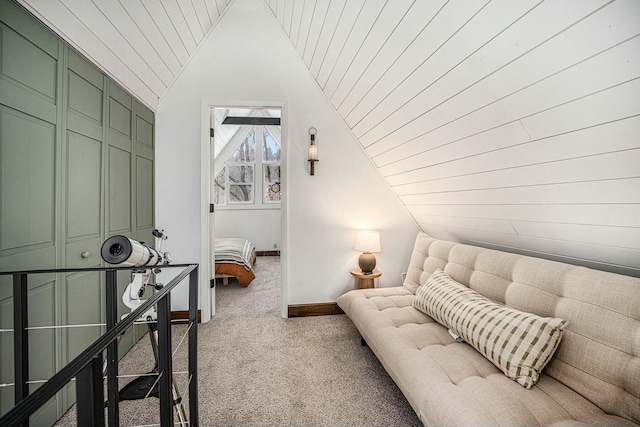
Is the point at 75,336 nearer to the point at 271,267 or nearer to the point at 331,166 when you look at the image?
the point at 331,166

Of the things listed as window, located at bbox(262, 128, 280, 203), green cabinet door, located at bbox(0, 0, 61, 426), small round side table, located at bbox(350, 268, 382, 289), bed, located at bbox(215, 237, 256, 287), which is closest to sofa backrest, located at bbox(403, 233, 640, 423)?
small round side table, located at bbox(350, 268, 382, 289)

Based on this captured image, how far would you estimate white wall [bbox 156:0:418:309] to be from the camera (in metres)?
2.42

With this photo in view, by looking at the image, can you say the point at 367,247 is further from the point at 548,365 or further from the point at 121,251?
the point at 121,251

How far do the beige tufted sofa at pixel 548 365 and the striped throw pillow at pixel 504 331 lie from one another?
0.05 m

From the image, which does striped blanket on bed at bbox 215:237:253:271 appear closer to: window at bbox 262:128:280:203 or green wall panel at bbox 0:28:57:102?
window at bbox 262:128:280:203

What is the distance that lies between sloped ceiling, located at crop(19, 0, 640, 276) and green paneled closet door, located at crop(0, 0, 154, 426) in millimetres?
195

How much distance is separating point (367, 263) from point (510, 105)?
5.39ft

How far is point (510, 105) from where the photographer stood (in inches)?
43.6

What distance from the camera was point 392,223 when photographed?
2678 millimetres

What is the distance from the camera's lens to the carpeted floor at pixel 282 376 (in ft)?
4.58

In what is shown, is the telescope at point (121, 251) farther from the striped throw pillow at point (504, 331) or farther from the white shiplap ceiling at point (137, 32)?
the striped throw pillow at point (504, 331)

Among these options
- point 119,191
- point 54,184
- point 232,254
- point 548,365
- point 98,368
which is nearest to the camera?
point 98,368

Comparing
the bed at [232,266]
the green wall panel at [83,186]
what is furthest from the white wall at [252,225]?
the green wall panel at [83,186]

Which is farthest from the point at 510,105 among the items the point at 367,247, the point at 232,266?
the point at 232,266
